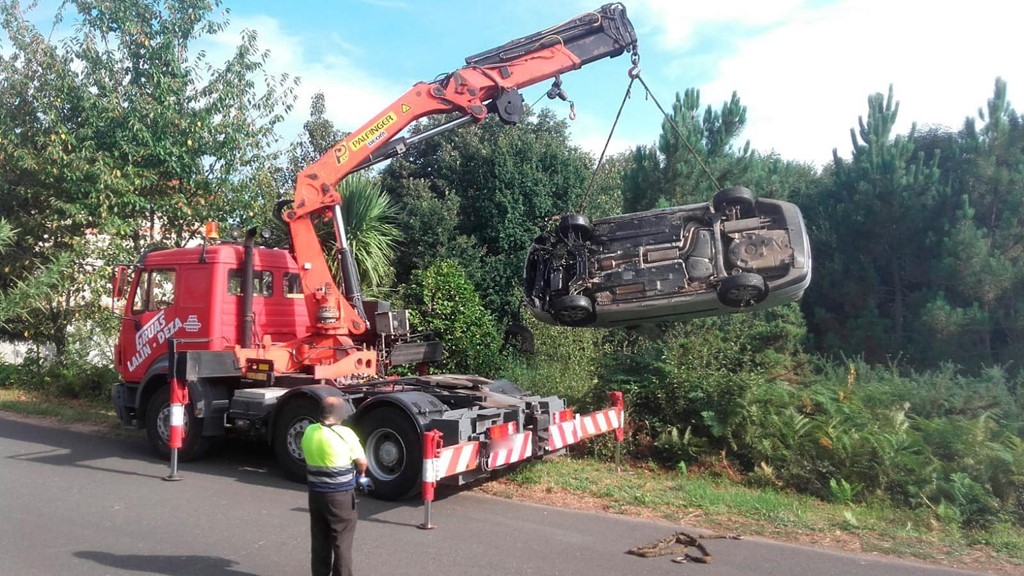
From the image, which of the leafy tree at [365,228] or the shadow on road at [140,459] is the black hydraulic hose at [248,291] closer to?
the shadow on road at [140,459]

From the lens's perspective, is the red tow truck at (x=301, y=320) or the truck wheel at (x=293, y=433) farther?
the red tow truck at (x=301, y=320)

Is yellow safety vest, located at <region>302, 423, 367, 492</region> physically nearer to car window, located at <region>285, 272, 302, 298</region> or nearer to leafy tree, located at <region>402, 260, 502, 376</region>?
car window, located at <region>285, 272, 302, 298</region>

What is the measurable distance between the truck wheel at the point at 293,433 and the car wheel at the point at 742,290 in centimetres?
452

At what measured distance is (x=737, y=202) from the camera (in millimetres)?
8242

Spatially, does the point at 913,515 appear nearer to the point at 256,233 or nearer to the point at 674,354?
the point at 674,354

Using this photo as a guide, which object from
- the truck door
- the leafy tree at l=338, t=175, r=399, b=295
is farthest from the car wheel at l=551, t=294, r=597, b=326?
the leafy tree at l=338, t=175, r=399, b=295

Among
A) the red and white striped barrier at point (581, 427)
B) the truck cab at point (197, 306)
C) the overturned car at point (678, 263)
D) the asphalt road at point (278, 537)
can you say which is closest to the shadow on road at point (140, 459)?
the asphalt road at point (278, 537)

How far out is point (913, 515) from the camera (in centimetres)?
778

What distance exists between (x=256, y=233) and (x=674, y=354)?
563 cm

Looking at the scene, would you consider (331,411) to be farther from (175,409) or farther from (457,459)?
(175,409)

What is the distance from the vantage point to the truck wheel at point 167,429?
9.63 m

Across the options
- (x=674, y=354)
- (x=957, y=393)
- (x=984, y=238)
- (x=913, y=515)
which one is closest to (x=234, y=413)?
(x=674, y=354)

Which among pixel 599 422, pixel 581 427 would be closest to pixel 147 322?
pixel 581 427

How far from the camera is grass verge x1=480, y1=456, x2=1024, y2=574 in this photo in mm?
6602
